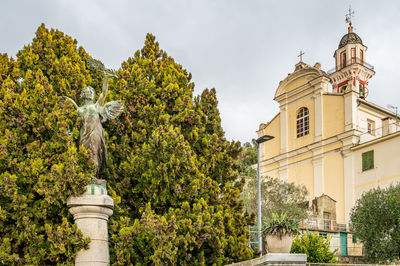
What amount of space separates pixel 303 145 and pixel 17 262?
33.6m

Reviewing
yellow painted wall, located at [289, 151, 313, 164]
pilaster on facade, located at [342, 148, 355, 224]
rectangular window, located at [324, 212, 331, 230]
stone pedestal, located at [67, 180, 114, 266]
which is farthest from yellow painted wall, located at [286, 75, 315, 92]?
stone pedestal, located at [67, 180, 114, 266]

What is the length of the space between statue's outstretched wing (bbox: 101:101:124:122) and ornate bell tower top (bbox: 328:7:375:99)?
126 ft

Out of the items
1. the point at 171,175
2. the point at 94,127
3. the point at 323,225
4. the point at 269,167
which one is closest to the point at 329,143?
the point at 269,167

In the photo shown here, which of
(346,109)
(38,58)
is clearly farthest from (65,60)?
(346,109)

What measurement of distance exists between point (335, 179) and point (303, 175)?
3.20 metres

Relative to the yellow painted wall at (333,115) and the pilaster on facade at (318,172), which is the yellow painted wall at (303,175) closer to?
the pilaster on facade at (318,172)

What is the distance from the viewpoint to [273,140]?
1877 inches

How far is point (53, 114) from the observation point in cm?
1446

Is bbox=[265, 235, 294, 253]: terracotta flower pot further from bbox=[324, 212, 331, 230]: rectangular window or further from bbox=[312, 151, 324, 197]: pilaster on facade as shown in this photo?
bbox=[312, 151, 324, 197]: pilaster on facade

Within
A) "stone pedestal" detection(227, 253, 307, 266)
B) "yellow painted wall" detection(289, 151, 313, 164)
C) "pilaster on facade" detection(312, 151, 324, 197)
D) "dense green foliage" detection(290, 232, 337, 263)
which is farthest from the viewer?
"yellow painted wall" detection(289, 151, 313, 164)

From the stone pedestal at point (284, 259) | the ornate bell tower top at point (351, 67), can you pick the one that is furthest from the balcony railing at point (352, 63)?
the stone pedestal at point (284, 259)

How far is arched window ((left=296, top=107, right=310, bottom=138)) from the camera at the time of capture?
45.2m

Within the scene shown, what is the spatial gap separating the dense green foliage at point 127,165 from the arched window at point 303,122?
28.3 m

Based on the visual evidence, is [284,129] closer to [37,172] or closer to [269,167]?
[269,167]
